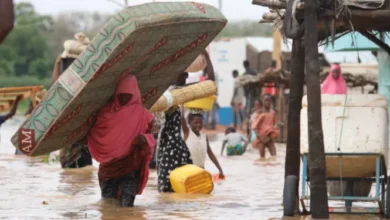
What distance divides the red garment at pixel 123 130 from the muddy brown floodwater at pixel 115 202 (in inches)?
23.3

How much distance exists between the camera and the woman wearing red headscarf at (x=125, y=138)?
41.8 ft

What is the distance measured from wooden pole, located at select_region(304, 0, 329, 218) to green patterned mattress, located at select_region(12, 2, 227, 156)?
5.04ft

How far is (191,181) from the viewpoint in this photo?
14820mm

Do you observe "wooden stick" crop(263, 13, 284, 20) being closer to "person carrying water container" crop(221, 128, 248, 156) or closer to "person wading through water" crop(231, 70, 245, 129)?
"person carrying water container" crop(221, 128, 248, 156)

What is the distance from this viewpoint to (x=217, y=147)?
2861 cm

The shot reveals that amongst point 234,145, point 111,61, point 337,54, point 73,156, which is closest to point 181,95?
point 111,61

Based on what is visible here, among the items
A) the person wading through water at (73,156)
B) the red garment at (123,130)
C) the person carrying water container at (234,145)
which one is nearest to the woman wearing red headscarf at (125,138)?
the red garment at (123,130)

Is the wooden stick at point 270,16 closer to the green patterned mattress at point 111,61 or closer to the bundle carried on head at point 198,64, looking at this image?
the green patterned mattress at point 111,61

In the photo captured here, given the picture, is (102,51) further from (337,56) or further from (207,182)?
(337,56)

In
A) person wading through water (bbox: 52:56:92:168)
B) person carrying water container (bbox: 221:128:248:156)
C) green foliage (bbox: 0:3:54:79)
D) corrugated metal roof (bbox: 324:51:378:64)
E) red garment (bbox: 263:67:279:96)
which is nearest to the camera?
person wading through water (bbox: 52:56:92:168)

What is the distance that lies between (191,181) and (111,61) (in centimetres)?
327

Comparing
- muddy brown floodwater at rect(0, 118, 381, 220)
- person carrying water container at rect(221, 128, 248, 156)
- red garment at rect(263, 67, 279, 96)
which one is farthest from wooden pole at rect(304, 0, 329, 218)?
red garment at rect(263, 67, 279, 96)

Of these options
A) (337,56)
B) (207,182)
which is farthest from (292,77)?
(337,56)

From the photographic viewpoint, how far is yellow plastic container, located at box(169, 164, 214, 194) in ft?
48.6
